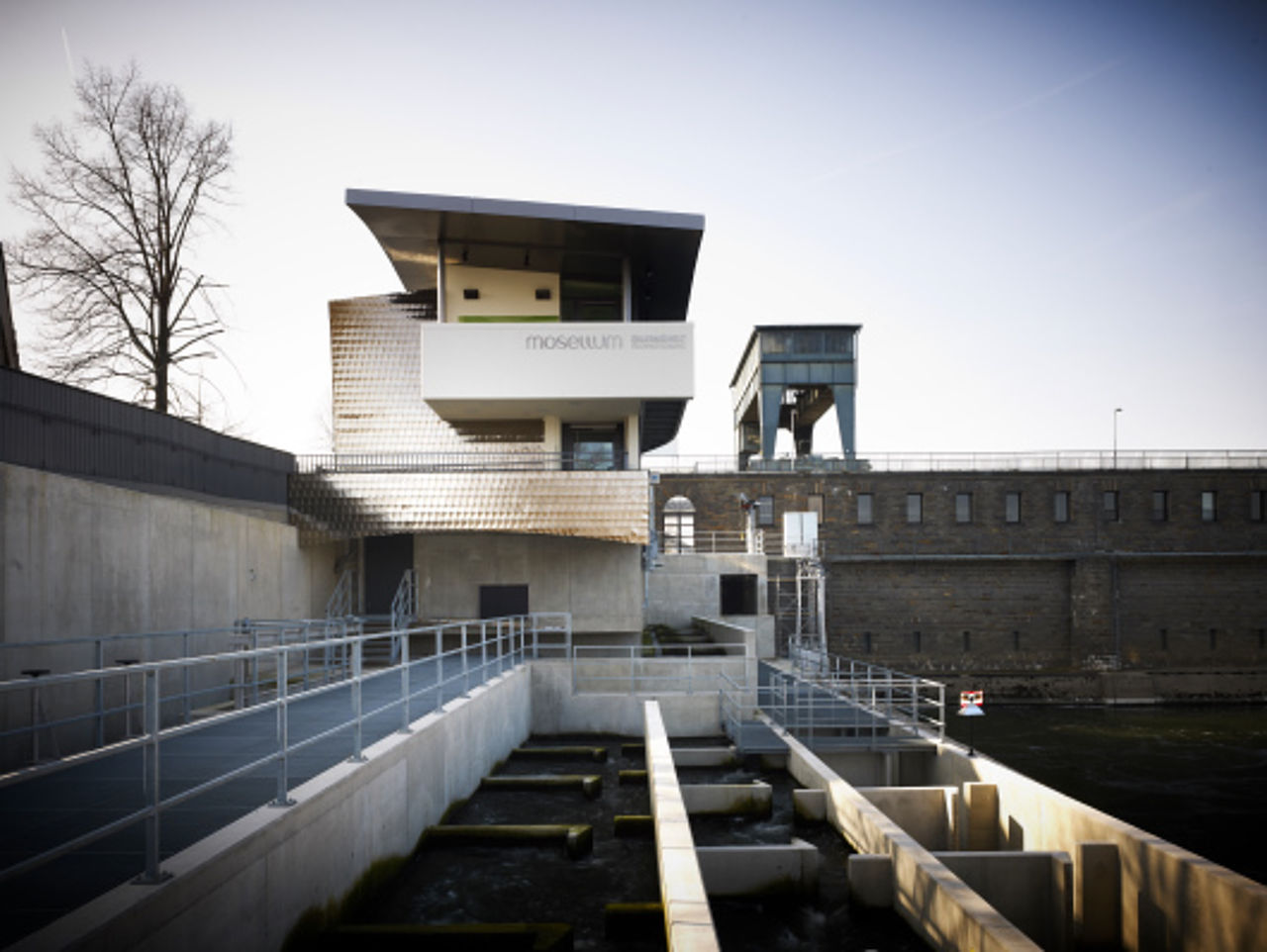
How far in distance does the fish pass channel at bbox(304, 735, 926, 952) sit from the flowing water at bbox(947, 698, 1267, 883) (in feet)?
40.6

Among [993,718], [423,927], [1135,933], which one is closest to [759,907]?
[1135,933]

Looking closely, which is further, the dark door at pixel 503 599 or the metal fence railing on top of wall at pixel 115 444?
the dark door at pixel 503 599

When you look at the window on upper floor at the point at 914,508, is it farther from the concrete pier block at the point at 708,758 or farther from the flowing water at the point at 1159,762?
the concrete pier block at the point at 708,758

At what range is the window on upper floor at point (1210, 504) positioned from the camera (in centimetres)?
3853

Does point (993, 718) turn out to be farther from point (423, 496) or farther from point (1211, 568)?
point (423, 496)

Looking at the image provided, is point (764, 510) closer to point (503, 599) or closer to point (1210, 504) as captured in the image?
point (503, 599)

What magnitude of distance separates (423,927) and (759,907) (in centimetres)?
511

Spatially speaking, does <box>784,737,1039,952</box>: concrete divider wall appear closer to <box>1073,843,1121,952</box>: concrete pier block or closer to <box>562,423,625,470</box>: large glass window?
<box>1073,843,1121,952</box>: concrete pier block

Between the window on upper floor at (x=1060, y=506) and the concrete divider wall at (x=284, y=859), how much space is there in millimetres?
34821

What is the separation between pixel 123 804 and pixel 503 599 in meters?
17.2

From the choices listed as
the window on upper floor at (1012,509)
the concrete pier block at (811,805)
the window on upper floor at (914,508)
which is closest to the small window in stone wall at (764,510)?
the window on upper floor at (914,508)

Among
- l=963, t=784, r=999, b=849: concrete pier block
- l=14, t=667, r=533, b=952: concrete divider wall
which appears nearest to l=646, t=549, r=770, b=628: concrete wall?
l=963, t=784, r=999, b=849: concrete pier block

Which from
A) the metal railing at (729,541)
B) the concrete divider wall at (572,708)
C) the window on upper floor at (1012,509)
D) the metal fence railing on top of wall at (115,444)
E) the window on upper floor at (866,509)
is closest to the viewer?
the metal fence railing on top of wall at (115,444)

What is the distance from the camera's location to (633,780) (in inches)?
504
